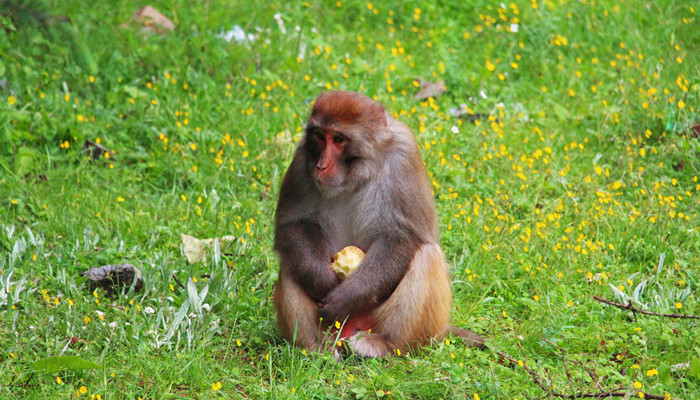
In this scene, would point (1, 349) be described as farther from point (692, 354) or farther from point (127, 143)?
point (692, 354)

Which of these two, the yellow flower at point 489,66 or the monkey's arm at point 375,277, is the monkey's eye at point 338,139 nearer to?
the monkey's arm at point 375,277

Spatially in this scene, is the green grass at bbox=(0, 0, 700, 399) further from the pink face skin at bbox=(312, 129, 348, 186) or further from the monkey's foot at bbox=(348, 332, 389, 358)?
the pink face skin at bbox=(312, 129, 348, 186)

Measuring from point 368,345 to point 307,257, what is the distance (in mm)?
609

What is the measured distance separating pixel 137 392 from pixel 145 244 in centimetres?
186

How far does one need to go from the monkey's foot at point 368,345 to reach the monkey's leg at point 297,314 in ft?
0.81

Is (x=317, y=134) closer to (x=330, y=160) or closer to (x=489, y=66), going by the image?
(x=330, y=160)

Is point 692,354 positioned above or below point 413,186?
below

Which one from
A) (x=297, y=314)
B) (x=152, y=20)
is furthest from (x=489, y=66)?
(x=297, y=314)

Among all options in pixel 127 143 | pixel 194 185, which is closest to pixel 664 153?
pixel 194 185

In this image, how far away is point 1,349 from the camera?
15.1ft

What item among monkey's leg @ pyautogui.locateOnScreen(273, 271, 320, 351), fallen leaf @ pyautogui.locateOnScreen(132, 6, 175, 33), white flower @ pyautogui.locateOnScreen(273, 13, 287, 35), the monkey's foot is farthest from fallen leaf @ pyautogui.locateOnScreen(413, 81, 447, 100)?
the monkey's foot

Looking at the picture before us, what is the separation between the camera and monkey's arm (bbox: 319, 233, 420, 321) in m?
4.77

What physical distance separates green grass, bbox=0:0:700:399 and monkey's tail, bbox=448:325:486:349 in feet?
0.24

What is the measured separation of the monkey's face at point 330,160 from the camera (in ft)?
15.3
